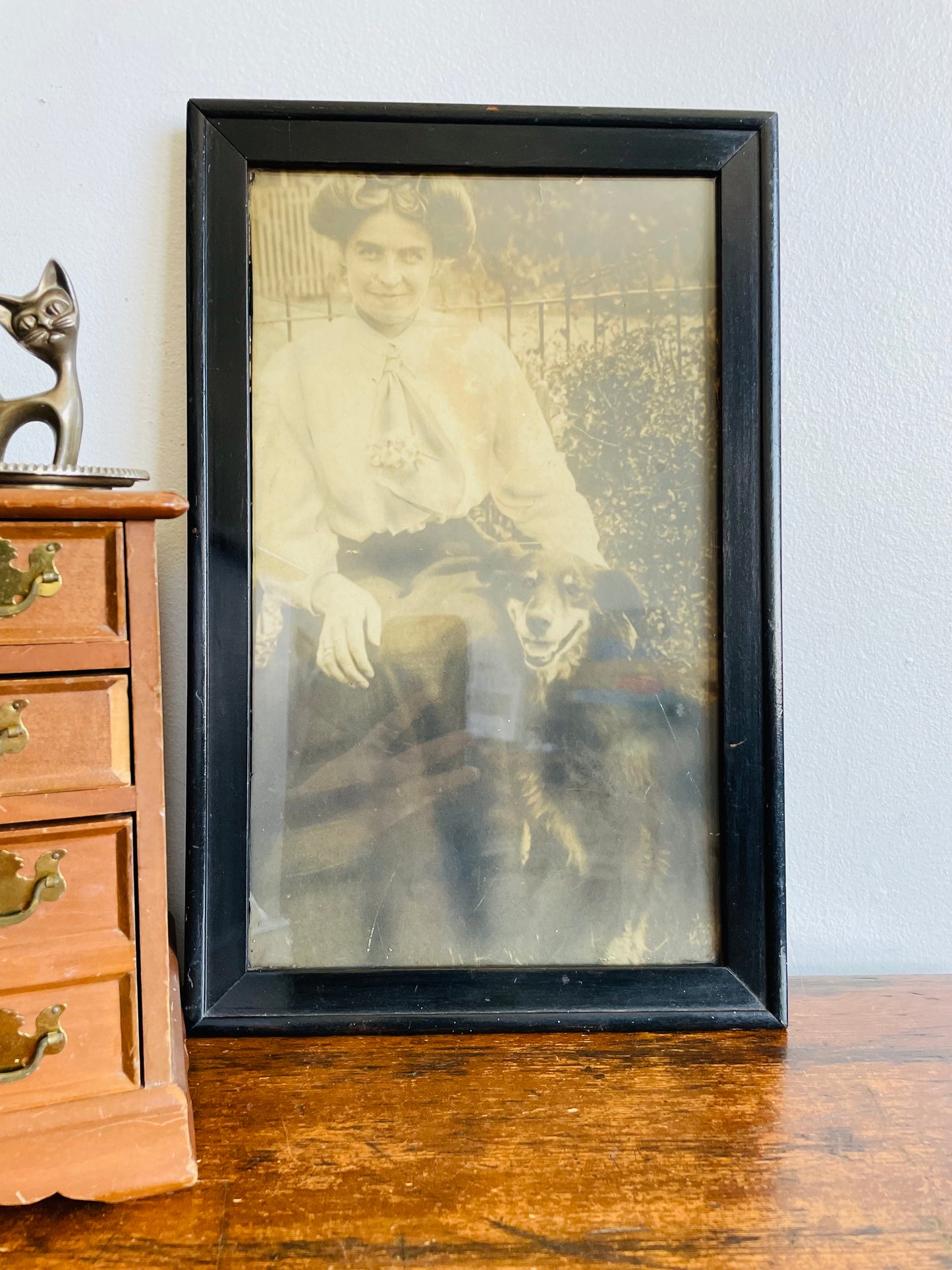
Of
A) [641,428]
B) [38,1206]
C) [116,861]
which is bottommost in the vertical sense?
[38,1206]

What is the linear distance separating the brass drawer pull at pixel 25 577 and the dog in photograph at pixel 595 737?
0.46m

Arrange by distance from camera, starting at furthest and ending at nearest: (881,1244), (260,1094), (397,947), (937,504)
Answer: (937,504) → (397,947) → (260,1094) → (881,1244)

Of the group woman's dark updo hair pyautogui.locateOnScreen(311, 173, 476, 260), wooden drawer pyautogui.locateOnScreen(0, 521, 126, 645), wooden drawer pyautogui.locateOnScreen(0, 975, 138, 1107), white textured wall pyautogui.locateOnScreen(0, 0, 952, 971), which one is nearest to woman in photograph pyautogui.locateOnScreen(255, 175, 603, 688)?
woman's dark updo hair pyautogui.locateOnScreen(311, 173, 476, 260)

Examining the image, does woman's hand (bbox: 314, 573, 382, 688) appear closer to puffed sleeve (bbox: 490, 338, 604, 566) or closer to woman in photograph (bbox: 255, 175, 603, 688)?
woman in photograph (bbox: 255, 175, 603, 688)

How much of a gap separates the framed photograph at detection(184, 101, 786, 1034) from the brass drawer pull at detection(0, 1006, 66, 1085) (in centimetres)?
25

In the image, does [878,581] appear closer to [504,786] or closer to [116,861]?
[504,786]

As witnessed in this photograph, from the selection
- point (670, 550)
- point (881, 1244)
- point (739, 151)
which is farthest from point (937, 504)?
point (881, 1244)

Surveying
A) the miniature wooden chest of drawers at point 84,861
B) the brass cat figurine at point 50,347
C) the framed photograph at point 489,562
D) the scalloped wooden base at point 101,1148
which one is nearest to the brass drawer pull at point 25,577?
the miniature wooden chest of drawers at point 84,861

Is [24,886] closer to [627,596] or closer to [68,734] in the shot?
[68,734]

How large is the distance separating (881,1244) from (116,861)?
0.68m

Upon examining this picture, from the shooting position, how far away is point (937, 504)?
1.07 meters

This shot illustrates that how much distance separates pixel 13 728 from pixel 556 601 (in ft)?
1.87

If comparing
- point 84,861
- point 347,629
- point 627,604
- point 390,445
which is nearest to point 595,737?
point 627,604

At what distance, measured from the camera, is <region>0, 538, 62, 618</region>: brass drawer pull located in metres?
0.66
